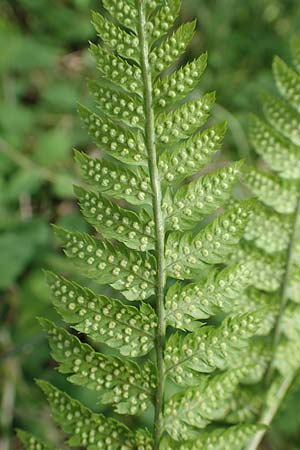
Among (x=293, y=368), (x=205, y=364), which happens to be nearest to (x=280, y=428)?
(x=293, y=368)

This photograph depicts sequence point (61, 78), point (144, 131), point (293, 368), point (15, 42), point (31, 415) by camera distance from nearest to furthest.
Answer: point (144, 131)
point (293, 368)
point (31, 415)
point (15, 42)
point (61, 78)

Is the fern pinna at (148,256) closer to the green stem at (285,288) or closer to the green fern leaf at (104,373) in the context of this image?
the green fern leaf at (104,373)

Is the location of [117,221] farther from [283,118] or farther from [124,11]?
[283,118]

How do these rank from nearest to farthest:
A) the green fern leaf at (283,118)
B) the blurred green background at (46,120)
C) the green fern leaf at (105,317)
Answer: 1. the green fern leaf at (105,317)
2. the green fern leaf at (283,118)
3. the blurred green background at (46,120)

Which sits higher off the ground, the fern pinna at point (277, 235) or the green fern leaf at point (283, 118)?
the green fern leaf at point (283, 118)

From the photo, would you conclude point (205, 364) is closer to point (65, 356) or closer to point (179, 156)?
point (65, 356)

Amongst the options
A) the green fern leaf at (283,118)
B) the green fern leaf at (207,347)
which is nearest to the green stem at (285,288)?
the green fern leaf at (283,118)

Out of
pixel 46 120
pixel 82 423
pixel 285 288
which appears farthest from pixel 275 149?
pixel 46 120

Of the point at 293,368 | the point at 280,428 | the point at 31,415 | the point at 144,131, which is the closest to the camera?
the point at 144,131
